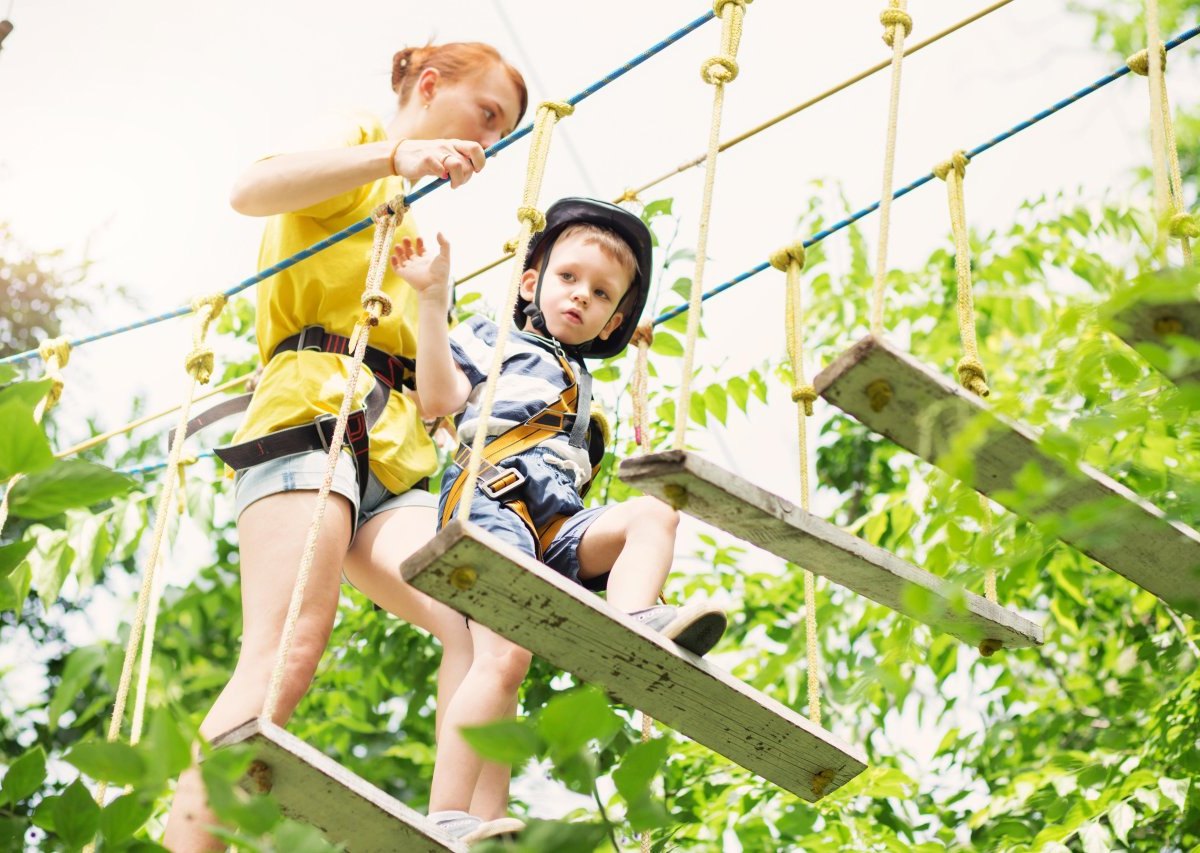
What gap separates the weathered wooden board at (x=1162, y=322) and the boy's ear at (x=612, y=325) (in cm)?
143

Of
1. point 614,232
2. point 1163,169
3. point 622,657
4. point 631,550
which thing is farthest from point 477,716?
point 1163,169

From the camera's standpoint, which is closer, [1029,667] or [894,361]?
[894,361]

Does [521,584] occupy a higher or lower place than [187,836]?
higher

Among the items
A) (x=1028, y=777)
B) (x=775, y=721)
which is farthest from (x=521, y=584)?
(x=1028, y=777)

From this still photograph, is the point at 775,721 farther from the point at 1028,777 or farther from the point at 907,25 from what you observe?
the point at 1028,777

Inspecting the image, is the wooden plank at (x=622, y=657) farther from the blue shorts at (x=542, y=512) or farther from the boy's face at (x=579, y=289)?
the boy's face at (x=579, y=289)

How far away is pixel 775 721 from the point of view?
204cm

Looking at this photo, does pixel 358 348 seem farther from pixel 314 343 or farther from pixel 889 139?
pixel 889 139

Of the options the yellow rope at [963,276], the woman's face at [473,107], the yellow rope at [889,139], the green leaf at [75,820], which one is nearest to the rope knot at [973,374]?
the yellow rope at [963,276]

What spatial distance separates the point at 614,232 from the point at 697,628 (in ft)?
3.60

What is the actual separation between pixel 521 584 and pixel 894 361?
1.69ft

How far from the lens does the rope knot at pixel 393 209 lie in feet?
8.21

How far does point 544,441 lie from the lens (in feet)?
8.73

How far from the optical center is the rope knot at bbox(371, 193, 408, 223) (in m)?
2.50
